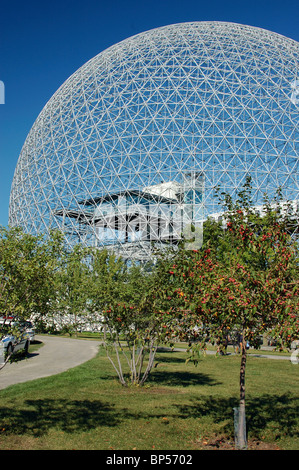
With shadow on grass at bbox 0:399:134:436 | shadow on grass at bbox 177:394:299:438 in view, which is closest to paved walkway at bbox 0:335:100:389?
shadow on grass at bbox 0:399:134:436

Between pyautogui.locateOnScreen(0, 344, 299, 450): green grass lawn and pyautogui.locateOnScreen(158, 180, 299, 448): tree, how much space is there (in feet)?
3.98

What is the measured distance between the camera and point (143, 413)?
26.4 feet

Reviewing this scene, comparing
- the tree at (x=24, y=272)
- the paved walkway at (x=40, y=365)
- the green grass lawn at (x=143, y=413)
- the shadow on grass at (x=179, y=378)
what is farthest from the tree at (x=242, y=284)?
the paved walkway at (x=40, y=365)

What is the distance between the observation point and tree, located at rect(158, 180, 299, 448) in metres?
5.30

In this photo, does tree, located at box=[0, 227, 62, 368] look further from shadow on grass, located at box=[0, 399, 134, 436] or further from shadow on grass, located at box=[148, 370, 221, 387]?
shadow on grass, located at box=[148, 370, 221, 387]

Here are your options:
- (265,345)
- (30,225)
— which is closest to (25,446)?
(265,345)

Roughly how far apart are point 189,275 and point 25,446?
325 cm

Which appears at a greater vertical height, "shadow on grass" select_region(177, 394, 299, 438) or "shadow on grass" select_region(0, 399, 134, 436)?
"shadow on grass" select_region(0, 399, 134, 436)

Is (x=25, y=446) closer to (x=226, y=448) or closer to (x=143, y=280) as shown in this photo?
(x=226, y=448)

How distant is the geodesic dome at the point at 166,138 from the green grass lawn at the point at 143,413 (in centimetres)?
1428

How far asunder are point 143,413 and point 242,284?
164 inches

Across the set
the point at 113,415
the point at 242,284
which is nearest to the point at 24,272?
the point at 242,284

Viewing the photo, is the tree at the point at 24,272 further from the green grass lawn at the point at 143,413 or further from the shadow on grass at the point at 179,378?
the shadow on grass at the point at 179,378

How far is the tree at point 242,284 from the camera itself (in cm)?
530
